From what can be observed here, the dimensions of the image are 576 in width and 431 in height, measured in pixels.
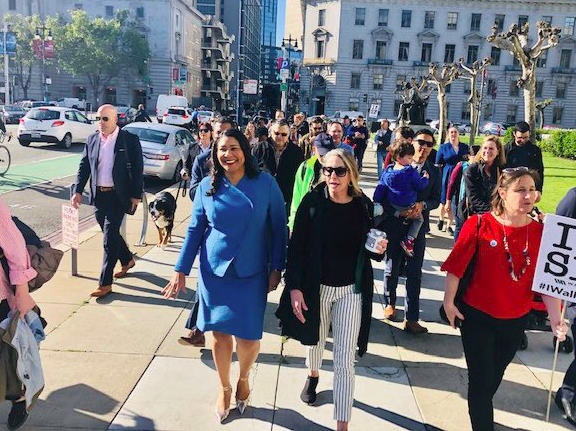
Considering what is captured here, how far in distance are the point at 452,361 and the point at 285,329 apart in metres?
1.92

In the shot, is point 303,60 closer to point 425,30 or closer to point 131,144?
point 425,30

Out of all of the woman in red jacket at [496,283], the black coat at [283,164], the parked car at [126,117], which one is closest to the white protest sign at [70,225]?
the black coat at [283,164]

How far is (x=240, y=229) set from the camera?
348 cm

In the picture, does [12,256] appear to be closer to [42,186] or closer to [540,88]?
[42,186]

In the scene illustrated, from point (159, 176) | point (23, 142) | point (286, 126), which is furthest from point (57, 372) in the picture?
point (23, 142)

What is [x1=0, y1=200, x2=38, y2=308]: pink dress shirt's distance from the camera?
122 inches

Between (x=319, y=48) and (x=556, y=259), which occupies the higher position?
(x=319, y=48)

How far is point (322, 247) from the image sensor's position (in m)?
3.48

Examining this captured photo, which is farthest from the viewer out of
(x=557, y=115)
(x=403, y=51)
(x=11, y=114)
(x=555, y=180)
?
(x=557, y=115)

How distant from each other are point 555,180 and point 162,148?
39.9 ft

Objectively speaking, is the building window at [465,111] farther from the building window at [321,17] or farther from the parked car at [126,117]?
the parked car at [126,117]

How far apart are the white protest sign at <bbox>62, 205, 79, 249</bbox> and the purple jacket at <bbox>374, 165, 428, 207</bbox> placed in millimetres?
→ 3543

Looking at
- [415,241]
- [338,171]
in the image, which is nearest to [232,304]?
[338,171]

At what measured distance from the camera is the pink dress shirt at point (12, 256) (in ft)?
10.1
